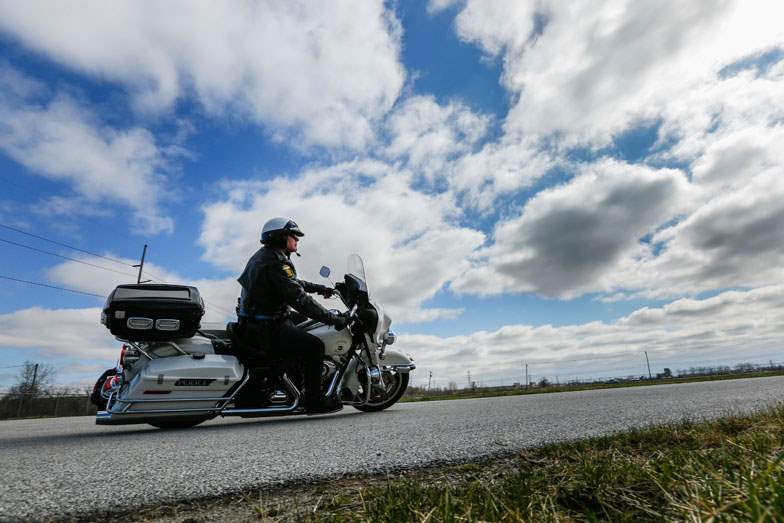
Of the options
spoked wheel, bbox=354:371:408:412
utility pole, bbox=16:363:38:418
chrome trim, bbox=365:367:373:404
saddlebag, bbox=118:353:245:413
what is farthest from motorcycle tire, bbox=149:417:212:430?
utility pole, bbox=16:363:38:418

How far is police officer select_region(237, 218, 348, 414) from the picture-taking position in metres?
4.68

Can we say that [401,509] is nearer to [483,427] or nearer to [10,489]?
[10,489]

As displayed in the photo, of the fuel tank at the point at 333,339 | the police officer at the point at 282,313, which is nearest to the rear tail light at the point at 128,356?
the police officer at the point at 282,313

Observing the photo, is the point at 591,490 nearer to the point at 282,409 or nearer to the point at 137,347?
the point at 282,409

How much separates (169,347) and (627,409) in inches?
175

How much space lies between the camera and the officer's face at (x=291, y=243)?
198 inches

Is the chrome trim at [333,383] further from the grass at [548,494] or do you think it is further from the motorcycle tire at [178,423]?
the grass at [548,494]

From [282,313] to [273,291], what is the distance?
0.25 metres

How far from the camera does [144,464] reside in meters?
2.33

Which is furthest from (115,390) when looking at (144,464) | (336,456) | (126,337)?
(336,456)

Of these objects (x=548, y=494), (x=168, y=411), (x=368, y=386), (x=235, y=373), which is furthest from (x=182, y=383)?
(x=548, y=494)

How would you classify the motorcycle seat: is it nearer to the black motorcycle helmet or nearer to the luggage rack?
the luggage rack

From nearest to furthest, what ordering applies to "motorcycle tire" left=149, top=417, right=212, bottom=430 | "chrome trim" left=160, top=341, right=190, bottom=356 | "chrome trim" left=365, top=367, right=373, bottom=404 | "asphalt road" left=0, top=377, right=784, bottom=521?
"asphalt road" left=0, top=377, right=784, bottom=521 < "chrome trim" left=160, top=341, right=190, bottom=356 < "motorcycle tire" left=149, top=417, right=212, bottom=430 < "chrome trim" left=365, top=367, right=373, bottom=404

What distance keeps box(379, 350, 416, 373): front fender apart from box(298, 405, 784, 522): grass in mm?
3488
